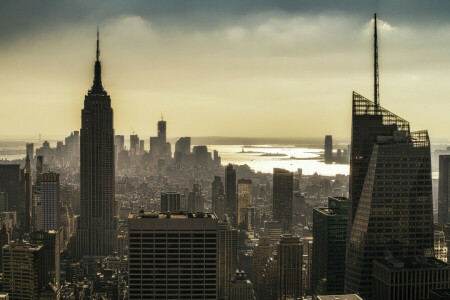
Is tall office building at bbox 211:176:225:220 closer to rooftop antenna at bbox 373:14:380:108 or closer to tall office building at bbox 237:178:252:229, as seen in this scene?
tall office building at bbox 237:178:252:229

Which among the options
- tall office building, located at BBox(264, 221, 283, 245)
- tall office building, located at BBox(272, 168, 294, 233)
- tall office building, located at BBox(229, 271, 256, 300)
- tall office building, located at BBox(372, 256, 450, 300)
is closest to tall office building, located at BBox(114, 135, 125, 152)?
tall office building, located at BBox(272, 168, 294, 233)

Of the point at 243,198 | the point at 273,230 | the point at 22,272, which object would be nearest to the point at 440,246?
the point at 22,272

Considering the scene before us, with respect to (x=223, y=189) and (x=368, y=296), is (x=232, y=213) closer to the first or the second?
(x=223, y=189)

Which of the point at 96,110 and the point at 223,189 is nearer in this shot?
the point at 223,189

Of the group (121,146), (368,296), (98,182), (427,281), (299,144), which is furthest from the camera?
(98,182)

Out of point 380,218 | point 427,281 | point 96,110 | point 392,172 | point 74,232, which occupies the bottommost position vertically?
point 74,232

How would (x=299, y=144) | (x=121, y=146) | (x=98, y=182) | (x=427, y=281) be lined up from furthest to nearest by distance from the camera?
1. (x=98, y=182)
2. (x=121, y=146)
3. (x=299, y=144)
4. (x=427, y=281)

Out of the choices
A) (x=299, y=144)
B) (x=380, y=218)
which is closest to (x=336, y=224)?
(x=299, y=144)
